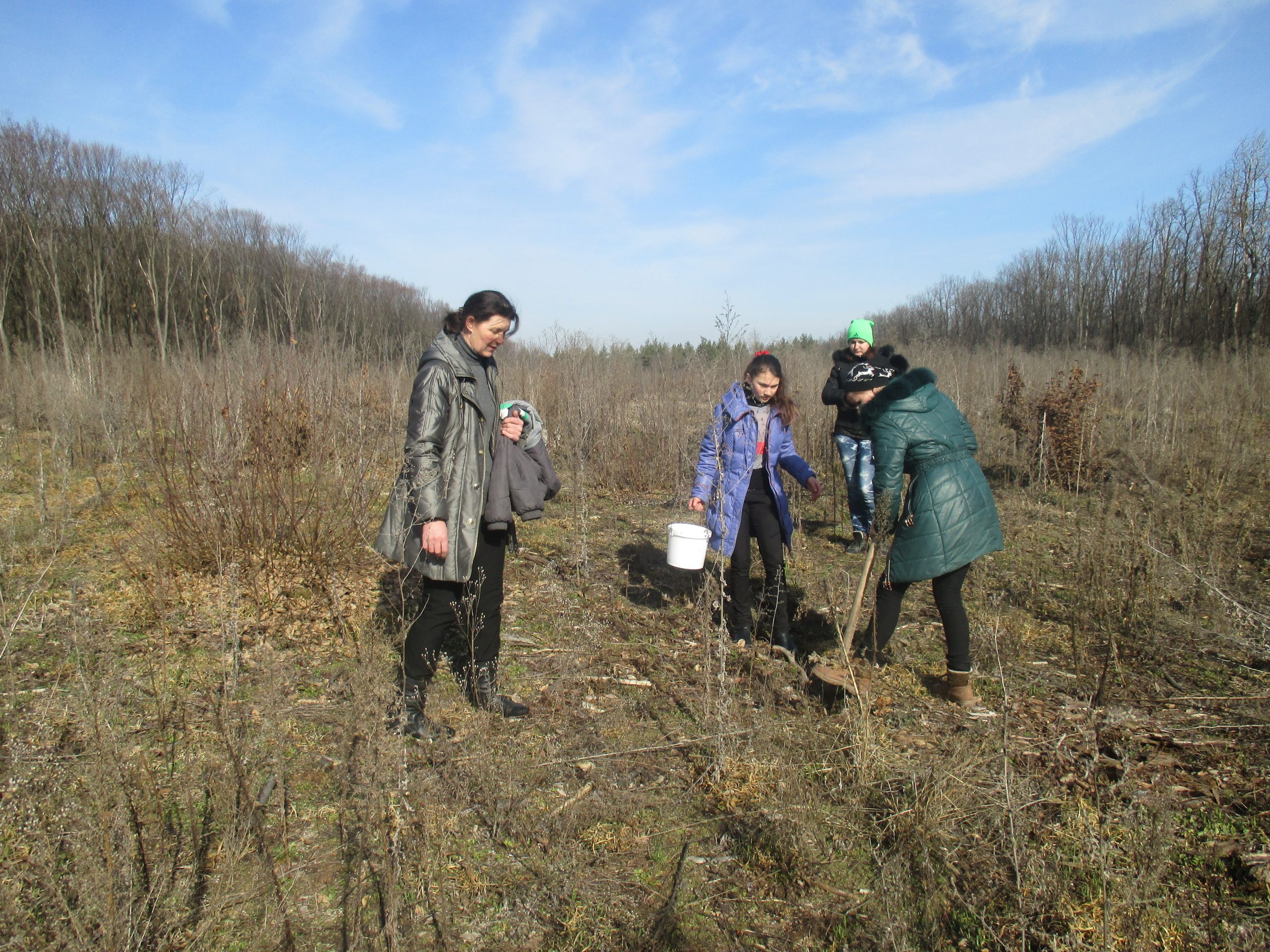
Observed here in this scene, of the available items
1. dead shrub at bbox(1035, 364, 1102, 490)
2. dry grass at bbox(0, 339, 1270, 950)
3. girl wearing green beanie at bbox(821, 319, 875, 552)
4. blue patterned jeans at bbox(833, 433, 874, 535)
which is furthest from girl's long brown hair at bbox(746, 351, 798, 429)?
dead shrub at bbox(1035, 364, 1102, 490)

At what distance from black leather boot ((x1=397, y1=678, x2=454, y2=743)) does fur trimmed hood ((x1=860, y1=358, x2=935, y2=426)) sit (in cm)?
230

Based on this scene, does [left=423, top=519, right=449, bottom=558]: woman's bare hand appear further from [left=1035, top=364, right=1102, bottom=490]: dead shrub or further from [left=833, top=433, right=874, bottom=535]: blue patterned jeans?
[left=1035, top=364, right=1102, bottom=490]: dead shrub

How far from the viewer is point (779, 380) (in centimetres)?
389

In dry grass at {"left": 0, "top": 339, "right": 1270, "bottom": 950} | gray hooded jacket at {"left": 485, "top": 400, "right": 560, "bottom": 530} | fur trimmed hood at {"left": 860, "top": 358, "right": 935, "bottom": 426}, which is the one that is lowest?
dry grass at {"left": 0, "top": 339, "right": 1270, "bottom": 950}

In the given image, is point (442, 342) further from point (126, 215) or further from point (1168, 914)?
point (126, 215)

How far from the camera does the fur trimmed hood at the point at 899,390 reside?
3.08 metres

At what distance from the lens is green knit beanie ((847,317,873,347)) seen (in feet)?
19.3

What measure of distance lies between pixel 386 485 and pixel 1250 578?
638 centimetres

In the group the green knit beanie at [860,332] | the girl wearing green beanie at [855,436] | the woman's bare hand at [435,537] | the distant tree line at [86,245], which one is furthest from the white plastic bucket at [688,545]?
the distant tree line at [86,245]

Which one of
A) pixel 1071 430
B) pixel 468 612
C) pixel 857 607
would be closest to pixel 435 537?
pixel 468 612

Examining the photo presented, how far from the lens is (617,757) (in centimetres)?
289

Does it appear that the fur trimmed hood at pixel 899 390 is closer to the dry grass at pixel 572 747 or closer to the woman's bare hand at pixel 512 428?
the dry grass at pixel 572 747

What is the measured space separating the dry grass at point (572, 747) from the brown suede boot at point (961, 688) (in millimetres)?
97

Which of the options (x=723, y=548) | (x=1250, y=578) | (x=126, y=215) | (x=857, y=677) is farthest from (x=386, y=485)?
(x=126, y=215)
